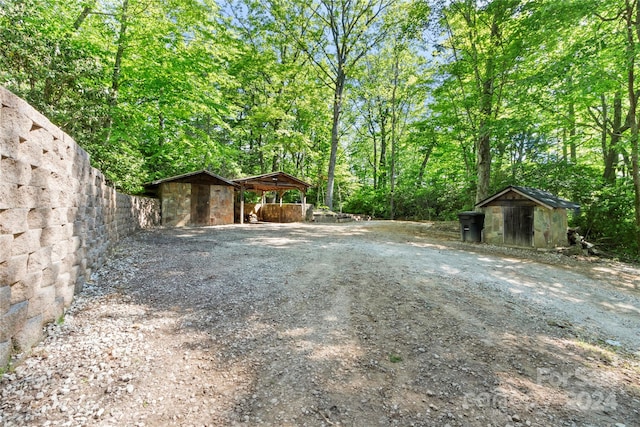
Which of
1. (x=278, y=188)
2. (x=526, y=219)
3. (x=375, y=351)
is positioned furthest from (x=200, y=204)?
(x=526, y=219)

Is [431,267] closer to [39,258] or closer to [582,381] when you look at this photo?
[582,381]

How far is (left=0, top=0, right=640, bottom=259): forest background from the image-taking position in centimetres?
758

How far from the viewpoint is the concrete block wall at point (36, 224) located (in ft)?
6.73

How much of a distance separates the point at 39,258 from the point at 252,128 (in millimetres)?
20142

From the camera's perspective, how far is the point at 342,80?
19.5 meters

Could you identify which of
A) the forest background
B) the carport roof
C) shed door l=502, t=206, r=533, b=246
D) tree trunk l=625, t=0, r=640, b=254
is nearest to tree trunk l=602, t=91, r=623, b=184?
the forest background

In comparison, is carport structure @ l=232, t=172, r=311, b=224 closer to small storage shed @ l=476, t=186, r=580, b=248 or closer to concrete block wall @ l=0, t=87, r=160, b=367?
small storage shed @ l=476, t=186, r=580, b=248

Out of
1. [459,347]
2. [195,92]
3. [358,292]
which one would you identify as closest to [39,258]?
[358,292]

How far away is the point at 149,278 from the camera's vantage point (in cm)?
447

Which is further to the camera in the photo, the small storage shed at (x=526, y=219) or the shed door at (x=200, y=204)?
the shed door at (x=200, y=204)

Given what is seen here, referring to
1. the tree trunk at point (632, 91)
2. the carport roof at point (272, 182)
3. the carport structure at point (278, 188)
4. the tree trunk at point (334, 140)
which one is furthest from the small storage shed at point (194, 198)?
the tree trunk at point (632, 91)

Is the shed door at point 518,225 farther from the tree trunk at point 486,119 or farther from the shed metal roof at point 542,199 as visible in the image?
the tree trunk at point 486,119

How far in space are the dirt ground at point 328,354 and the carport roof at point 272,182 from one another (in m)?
10.8

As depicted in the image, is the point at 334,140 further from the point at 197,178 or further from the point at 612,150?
the point at 612,150
